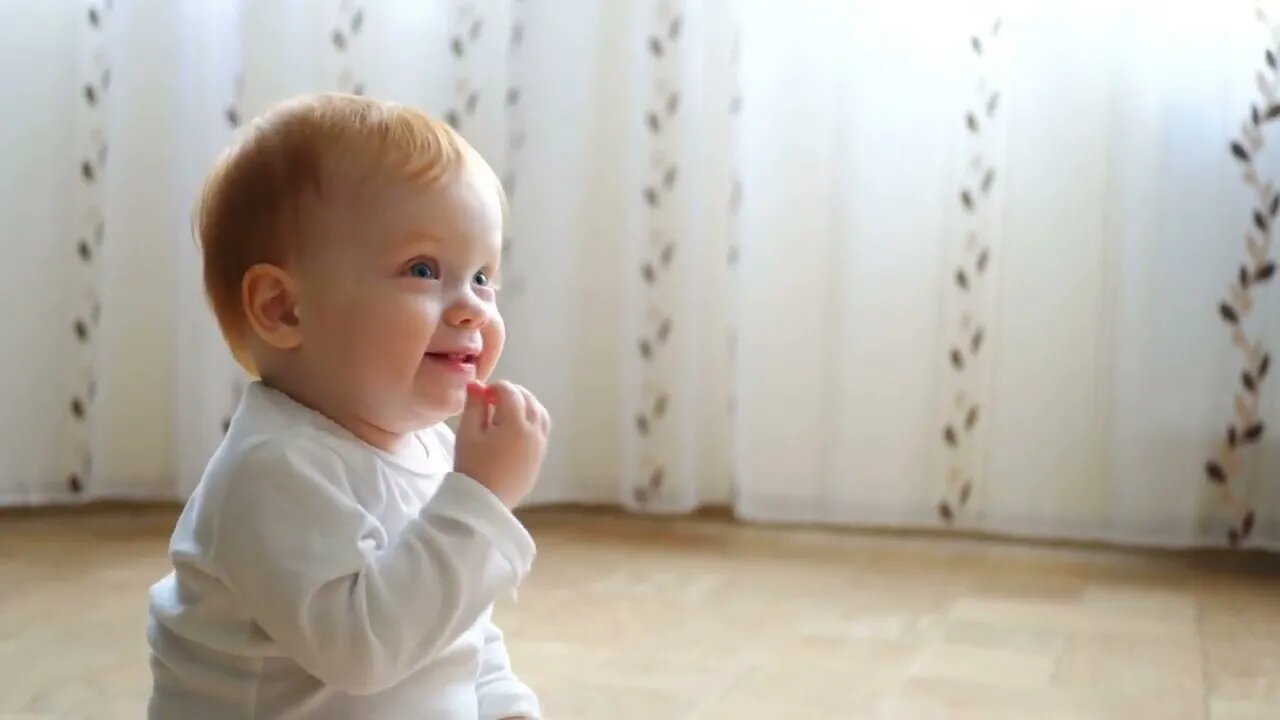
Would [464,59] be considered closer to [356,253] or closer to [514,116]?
[514,116]

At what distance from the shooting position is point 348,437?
755 millimetres

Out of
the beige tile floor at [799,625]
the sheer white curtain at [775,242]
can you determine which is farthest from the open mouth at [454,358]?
the sheer white curtain at [775,242]

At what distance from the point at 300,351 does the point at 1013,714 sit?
656 mm

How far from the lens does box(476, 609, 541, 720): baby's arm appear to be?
859 mm

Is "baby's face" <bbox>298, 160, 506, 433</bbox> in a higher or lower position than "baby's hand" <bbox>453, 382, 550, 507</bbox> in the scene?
higher

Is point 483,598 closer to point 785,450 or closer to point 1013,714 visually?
point 1013,714

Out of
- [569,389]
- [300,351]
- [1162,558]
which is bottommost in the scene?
[1162,558]

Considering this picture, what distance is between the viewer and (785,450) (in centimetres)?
182

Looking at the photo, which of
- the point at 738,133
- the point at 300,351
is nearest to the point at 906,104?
the point at 738,133

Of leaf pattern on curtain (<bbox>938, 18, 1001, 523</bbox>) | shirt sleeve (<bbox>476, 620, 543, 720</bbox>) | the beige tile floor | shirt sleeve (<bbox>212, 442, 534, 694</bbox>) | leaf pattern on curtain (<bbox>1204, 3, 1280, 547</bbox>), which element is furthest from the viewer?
leaf pattern on curtain (<bbox>938, 18, 1001, 523</bbox>)

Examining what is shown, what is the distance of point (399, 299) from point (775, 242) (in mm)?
1110

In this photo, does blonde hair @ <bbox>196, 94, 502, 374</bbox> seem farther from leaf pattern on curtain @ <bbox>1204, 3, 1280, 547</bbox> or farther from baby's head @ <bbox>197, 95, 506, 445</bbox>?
leaf pattern on curtain @ <bbox>1204, 3, 1280, 547</bbox>

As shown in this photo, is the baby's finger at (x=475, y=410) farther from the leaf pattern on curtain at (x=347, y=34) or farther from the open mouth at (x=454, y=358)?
the leaf pattern on curtain at (x=347, y=34)

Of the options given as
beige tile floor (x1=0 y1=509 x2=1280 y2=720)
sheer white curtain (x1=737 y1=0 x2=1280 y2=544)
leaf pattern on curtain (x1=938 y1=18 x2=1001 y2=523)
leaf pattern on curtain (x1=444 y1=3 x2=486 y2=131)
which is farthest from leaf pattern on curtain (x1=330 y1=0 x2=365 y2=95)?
leaf pattern on curtain (x1=938 y1=18 x2=1001 y2=523)
